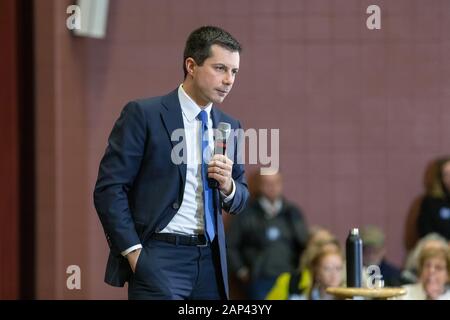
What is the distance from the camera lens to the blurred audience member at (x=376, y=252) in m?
5.23

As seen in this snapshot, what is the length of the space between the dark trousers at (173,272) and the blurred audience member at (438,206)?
2.90 metres

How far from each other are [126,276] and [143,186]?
0.25 metres

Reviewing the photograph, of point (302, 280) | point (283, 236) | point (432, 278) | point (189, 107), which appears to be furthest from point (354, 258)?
point (283, 236)

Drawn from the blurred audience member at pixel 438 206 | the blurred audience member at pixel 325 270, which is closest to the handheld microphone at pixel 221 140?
the blurred audience member at pixel 325 270

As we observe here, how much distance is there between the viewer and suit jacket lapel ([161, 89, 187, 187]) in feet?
9.52

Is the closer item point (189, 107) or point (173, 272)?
point (173, 272)

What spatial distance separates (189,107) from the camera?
298 centimetres

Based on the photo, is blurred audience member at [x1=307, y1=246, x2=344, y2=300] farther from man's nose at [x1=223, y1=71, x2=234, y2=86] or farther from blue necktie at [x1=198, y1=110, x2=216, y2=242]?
man's nose at [x1=223, y1=71, x2=234, y2=86]

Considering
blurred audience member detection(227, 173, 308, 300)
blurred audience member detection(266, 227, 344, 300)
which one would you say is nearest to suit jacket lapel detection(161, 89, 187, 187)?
blurred audience member detection(266, 227, 344, 300)

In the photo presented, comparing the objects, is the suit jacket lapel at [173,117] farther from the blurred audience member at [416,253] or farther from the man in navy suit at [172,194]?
the blurred audience member at [416,253]

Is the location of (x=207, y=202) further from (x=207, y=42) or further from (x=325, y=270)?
(x=325, y=270)

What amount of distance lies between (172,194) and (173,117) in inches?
8.8
